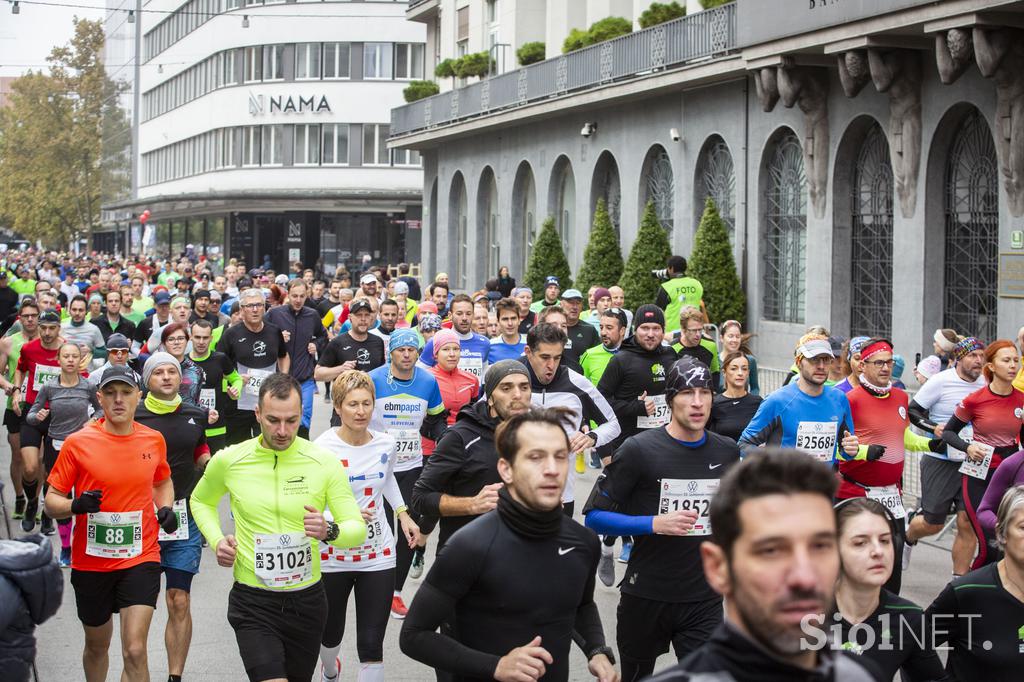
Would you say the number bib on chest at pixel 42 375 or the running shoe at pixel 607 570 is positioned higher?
the number bib on chest at pixel 42 375

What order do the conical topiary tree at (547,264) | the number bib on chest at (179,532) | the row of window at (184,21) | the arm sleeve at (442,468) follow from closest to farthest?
the arm sleeve at (442,468) → the number bib on chest at (179,532) → the conical topiary tree at (547,264) → the row of window at (184,21)

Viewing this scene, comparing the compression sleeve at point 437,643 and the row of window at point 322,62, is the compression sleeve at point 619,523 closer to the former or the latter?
the compression sleeve at point 437,643

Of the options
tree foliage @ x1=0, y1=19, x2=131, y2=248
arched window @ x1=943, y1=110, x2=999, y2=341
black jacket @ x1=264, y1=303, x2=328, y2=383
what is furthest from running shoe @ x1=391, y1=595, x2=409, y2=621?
tree foliage @ x1=0, y1=19, x2=131, y2=248

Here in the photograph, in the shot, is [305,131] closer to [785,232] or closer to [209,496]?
[785,232]

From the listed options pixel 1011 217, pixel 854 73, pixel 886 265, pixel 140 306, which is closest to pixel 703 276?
pixel 886 265

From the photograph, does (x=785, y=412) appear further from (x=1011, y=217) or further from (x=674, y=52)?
(x=674, y=52)

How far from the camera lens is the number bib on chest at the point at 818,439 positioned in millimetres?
8938

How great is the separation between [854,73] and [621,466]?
1515cm

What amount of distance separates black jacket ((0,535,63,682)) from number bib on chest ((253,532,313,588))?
82.4 inches

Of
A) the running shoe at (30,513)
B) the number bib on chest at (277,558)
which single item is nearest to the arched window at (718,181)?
the running shoe at (30,513)

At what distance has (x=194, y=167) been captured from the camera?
72.1 m

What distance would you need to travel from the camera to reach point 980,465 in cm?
992

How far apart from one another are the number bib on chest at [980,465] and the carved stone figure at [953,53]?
9.46 m

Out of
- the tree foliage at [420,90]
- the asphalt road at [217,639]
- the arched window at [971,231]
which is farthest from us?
the tree foliage at [420,90]
